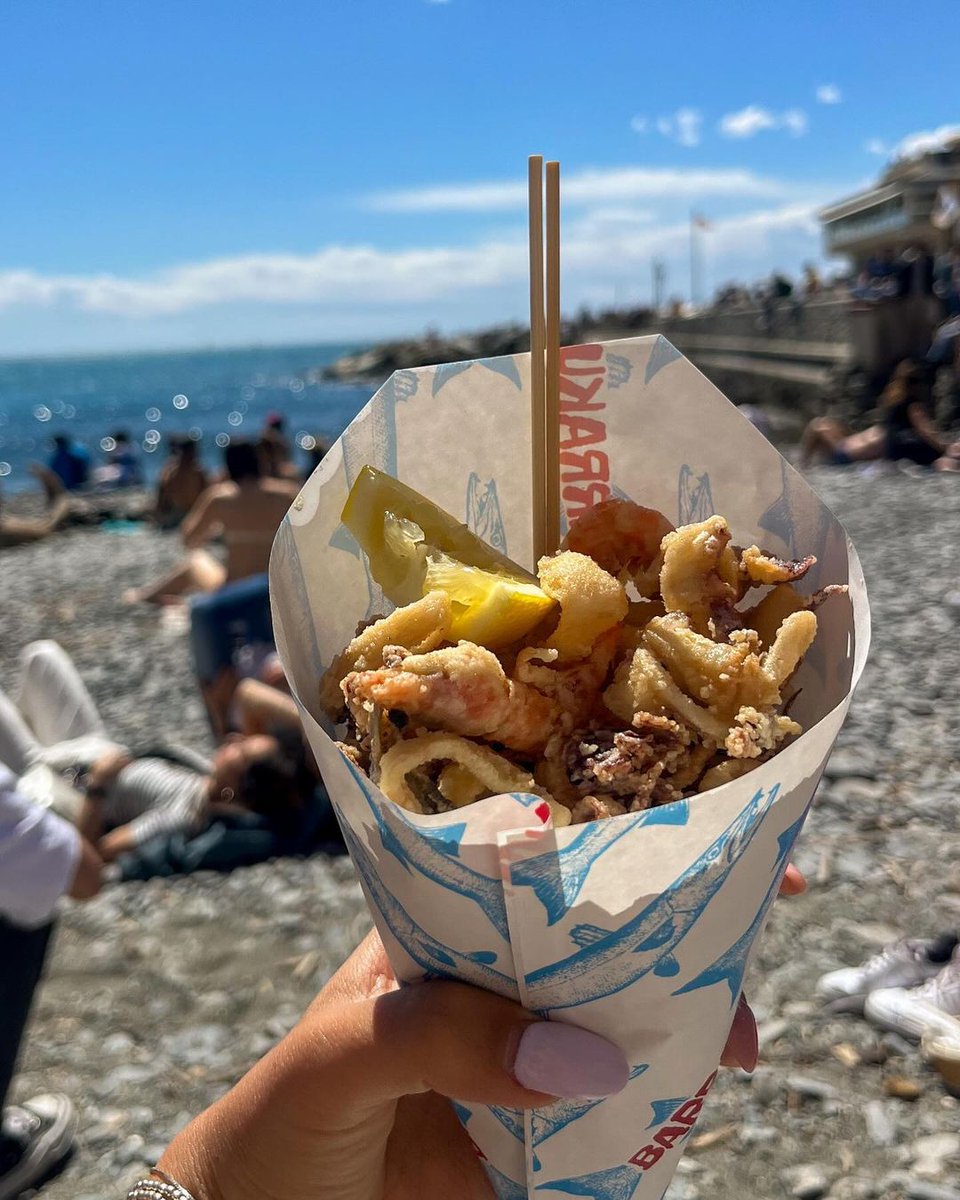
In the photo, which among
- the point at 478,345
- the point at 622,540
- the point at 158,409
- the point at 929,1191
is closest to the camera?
the point at 622,540

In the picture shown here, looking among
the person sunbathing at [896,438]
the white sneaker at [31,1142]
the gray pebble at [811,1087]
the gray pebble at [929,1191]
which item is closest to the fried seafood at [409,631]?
the gray pebble at [929,1191]

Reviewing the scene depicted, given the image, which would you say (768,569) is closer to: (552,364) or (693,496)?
(693,496)

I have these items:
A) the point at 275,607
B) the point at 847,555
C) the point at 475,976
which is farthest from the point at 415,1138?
the point at 847,555

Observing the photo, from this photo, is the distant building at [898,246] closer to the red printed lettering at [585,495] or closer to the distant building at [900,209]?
the distant building at [900,209]

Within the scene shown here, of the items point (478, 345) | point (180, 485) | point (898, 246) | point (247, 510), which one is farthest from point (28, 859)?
point (478, 345)

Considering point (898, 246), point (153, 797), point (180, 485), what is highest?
point (898, 246)

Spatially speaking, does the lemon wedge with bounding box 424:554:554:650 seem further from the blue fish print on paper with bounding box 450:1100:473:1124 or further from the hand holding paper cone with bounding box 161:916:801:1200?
the blue fish print on paper with bounding box 450:1100:473:1124
